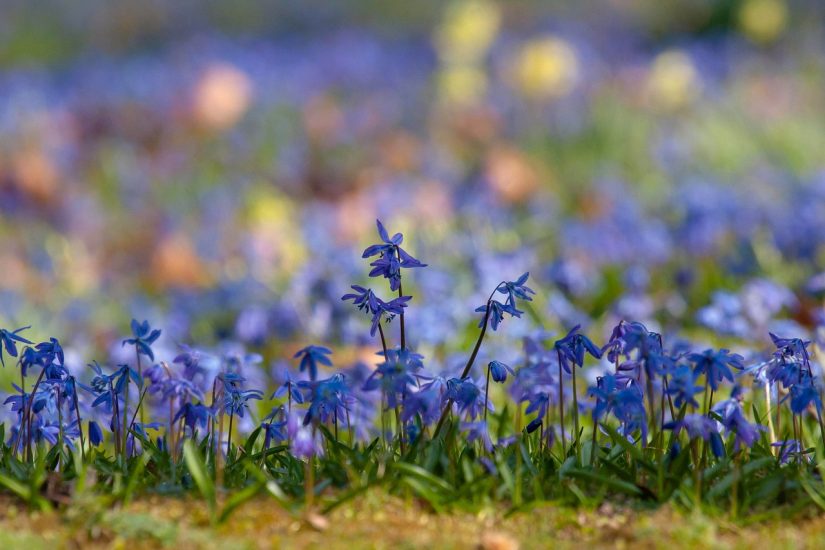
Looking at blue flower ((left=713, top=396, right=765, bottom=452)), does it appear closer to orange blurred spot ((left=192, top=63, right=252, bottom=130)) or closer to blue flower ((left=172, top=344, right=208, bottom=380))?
blue flower ((left=172, top=344, right=208, bottom=380))

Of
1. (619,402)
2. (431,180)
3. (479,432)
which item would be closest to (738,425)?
(619,402)

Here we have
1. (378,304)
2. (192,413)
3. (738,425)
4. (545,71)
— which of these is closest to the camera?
(738,425)

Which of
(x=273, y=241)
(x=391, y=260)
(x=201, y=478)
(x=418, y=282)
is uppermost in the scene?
(x=273, y=241)

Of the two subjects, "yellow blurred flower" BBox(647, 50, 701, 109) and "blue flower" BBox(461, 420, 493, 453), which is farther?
"yellow blurred flower" BBox(647, 50, 701, 109)

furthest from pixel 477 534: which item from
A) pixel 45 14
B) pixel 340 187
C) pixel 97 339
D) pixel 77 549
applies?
pixel 45 14

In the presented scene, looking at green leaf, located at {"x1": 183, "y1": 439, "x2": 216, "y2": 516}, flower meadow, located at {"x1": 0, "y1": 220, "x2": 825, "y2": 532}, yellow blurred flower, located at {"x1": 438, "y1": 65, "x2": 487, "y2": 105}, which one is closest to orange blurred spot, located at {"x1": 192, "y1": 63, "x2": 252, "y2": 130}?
yellow blurred flower, located at {"x1": 438, "y1": 65, "x2": 487, "y2": 105}

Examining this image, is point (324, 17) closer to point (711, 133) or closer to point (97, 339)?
point (711, 133)

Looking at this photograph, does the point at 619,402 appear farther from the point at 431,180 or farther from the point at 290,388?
the point at 431,180
